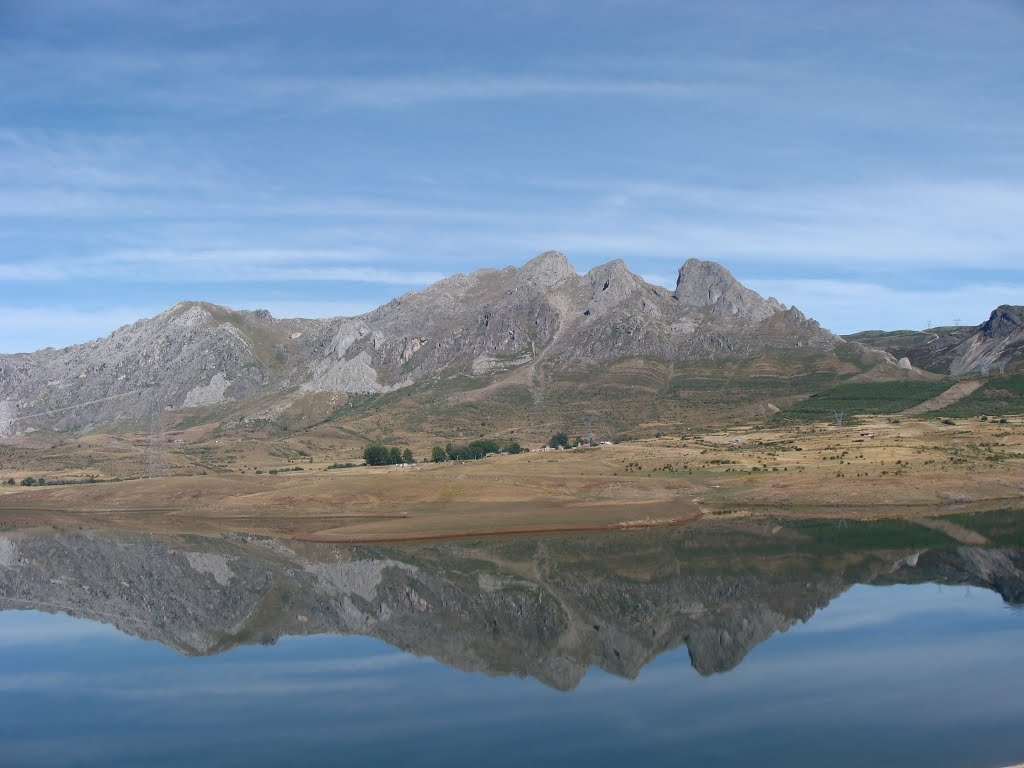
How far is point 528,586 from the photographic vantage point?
73.2m

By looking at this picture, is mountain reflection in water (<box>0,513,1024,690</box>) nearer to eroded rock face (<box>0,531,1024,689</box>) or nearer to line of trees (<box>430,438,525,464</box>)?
eroded rock face (<box>0,531,1024,689</box>)

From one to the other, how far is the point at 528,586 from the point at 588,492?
49.2 metres

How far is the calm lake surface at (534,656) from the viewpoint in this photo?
133 feet

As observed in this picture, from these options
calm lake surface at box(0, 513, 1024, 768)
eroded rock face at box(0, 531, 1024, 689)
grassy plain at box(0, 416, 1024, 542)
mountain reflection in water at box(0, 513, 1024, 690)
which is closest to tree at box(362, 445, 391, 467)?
grassy plain at box(0, 416, 1024, 542)

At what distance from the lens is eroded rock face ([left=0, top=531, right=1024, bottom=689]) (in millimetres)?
56812

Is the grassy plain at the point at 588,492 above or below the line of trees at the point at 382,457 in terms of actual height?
below

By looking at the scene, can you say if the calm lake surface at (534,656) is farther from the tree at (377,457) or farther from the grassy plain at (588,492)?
the tree at (377,457)

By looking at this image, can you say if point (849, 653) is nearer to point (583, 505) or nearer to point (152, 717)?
point (152, 717)

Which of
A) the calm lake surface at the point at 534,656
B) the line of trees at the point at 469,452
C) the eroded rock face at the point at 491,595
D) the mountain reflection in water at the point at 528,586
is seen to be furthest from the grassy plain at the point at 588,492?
the line of trees at the point at 469,452

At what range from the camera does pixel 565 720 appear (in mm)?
43438

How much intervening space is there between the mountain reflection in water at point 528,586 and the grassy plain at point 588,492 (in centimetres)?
865

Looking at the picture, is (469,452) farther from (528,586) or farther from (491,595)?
(491,595)

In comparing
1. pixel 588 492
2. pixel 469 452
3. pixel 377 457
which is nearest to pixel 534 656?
pixel 588 492

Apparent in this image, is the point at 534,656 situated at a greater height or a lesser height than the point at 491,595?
lesser
